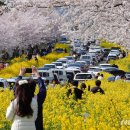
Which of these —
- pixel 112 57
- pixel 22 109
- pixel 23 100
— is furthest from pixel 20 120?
pixel 112 57

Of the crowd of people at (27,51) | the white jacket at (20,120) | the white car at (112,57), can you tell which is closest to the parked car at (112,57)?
the white car at (112,57)

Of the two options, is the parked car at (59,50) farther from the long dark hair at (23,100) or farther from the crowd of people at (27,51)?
the long dark hair at (23,100)

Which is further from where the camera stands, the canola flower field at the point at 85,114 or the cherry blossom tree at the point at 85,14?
the cherry blossom tree at the point at 85,14

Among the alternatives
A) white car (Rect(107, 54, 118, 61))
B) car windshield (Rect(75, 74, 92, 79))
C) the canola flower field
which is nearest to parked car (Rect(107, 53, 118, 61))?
white car (Rect(107, 54, 118, 61))

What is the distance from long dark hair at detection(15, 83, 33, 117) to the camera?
284 inches

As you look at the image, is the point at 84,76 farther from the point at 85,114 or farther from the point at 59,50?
the point at 59,50

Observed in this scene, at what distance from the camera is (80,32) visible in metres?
14.5

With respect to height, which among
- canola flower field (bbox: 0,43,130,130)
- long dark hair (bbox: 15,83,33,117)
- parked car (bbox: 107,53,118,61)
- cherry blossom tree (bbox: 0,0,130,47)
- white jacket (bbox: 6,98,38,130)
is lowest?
parked car (bbox: 107,53,118,61)

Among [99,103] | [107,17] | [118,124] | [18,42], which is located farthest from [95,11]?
[18,42]

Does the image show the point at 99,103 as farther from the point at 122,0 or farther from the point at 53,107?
the point at 122,0

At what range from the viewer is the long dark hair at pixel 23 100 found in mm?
7211

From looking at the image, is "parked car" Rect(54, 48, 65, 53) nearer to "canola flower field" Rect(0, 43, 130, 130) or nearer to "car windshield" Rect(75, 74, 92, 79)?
"car windshield" Rect(75, 74, 92, 79)

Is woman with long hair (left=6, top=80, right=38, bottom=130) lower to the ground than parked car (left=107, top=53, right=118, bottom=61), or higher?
higher

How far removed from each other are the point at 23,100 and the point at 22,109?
0.42ft
